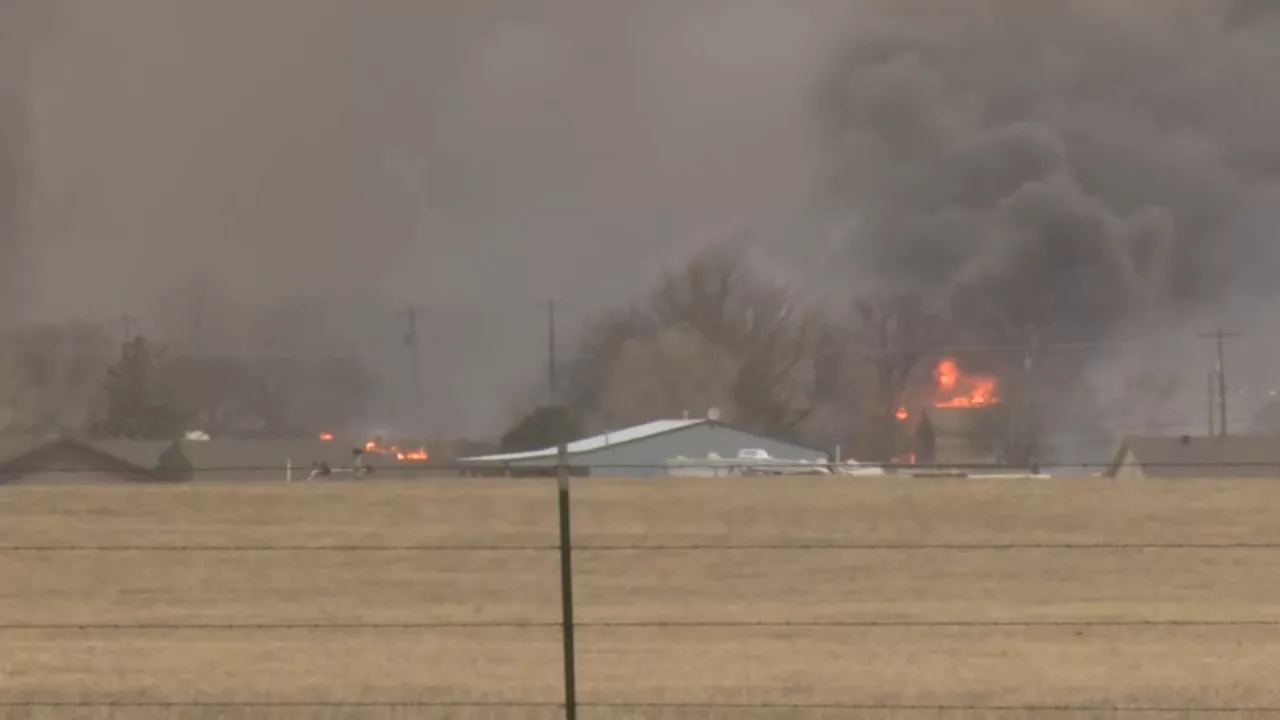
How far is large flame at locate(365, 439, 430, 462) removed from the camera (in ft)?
16.4

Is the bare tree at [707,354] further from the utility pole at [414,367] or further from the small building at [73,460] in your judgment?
the small building at [73,460]

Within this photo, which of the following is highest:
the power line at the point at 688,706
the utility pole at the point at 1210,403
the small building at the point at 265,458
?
the utility pole at the point at 1210,403

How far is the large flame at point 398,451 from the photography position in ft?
16.4

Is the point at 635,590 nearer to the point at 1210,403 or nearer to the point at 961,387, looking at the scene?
the point at 961,387

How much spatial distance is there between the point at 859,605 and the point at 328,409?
2118 mm

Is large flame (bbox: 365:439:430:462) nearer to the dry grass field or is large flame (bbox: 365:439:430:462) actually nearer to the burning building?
the dry grass field

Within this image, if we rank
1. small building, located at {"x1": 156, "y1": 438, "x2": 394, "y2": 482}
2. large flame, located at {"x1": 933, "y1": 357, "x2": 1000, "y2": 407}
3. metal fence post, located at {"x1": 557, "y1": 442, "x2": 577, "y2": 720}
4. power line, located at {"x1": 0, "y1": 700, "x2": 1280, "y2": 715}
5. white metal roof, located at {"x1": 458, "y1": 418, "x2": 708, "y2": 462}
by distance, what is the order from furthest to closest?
large flame, located at {"x1": 933, "y1": 357, "x2": 1000, "y2": 407} < small building, located at {"x1": 156, "y1": 438, "x2": 394, "y2": 482} < white metal roof, located at {"x1": 458, "y1": 418, "x2": 708, "y2": 462} < power line, located at {"x1": 0, "y1": 700, "x2": 1280, "y2": 715} < metal fence post, located at {"x1": 557, "y1": 442, "x2": 577, "y2": 720}

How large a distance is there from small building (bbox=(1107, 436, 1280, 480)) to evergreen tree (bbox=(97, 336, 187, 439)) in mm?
3542

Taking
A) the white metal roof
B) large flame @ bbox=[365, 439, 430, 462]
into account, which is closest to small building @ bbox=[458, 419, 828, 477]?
the white metal roof

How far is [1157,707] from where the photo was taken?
4.28m

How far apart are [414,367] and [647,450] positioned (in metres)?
0.96

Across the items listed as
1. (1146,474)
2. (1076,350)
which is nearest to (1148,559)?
(1146,474)

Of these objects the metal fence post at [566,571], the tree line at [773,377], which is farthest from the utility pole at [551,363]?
the metal fence post at [566,571]

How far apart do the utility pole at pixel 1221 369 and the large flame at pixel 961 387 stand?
82cm
